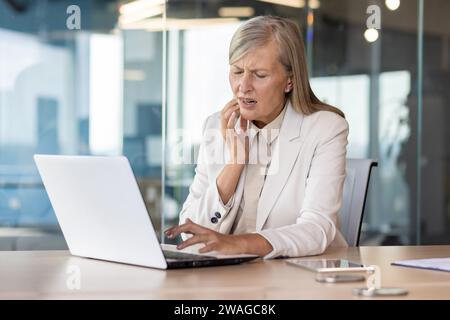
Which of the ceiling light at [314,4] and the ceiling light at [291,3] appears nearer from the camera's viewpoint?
the ceiling light at [291,3]

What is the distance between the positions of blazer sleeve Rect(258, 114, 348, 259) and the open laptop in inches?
7.9

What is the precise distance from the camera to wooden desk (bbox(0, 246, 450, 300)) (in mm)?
1622

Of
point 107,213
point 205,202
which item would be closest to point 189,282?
point 107,213

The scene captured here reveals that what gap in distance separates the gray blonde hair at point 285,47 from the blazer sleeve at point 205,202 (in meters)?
0.28

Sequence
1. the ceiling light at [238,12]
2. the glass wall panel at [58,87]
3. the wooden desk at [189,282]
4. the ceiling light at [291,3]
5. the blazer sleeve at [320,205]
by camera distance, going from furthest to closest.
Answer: the ceiling light at [291,3] < the ceiling light at [238,12] < the glass wall panel at [58,87] < the blazer sleeve at [320,205] < the wooden desk at [189,282]

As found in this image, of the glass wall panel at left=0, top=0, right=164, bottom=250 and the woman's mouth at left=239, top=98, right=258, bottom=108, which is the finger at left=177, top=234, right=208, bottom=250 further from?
the glass wall panel at left=0, top=0, right=164, bottom=250

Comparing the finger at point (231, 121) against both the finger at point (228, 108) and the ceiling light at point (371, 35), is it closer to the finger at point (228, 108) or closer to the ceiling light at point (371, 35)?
the finger at point (228, 108)

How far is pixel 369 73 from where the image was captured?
6.14m

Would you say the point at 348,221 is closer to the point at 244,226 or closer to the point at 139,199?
the point at 244,226

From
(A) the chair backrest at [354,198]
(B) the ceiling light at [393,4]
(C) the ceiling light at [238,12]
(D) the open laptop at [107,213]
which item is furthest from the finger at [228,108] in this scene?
(B) the ceiling light at [393,4]

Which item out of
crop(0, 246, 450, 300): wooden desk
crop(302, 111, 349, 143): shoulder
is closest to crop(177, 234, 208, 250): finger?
crop(0, 246, 450, 300): wooden desk

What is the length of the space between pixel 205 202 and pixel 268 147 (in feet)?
0.94

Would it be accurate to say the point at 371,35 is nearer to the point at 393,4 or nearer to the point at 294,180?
the point at 393,4

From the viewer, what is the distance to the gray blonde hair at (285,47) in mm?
2777
